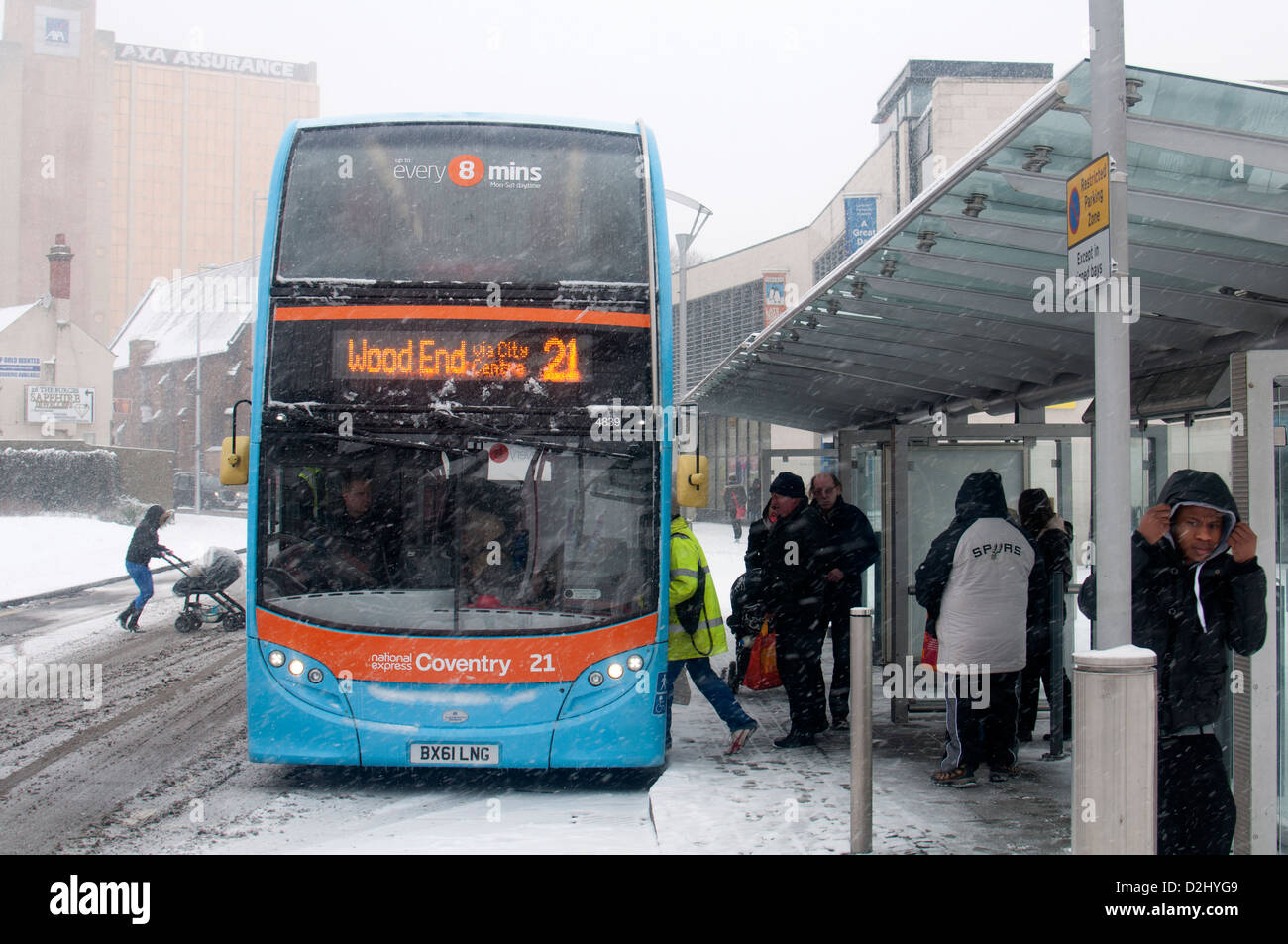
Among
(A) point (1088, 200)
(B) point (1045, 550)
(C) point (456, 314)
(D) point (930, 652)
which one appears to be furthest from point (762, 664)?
(A) point (1088, 200)

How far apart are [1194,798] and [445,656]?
162 inches

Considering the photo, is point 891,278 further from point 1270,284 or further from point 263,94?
point 263,94

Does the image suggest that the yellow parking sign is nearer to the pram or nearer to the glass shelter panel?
the glass shelter panel

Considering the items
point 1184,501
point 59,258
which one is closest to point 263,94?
point 59,258

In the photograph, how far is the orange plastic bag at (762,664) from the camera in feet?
34.2

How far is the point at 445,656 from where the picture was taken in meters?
7.18

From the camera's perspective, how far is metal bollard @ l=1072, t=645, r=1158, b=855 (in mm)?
4332

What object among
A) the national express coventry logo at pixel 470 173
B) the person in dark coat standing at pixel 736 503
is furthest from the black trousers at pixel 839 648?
the person in dark coat standing at pixel 736 503

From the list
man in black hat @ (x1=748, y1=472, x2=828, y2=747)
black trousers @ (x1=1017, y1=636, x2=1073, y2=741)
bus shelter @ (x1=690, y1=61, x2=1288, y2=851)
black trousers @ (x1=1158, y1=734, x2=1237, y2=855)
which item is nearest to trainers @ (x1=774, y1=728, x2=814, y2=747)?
man in black hat @ (x1=748, y1=472, x2=828, y2=747)

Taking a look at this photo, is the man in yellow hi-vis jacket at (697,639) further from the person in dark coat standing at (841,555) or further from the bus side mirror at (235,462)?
the bus side mirror at (235,462)

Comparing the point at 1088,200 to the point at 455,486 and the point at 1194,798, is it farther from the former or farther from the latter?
the point at 455,486

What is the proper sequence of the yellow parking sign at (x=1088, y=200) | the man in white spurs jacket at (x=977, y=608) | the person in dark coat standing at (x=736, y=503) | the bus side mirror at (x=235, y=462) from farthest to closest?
the person in dark coat standing at (x=736, y=503), the bus side mirror at (x=235, y=462), the man in white spurs jacket at (x=977, y=608), the yellow parking sign at (x=1088, y=200)

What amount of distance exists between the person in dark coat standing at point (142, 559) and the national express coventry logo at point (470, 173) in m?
10.4
